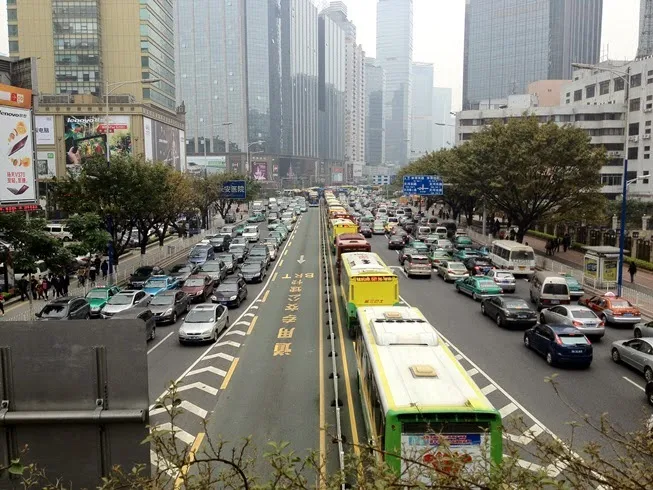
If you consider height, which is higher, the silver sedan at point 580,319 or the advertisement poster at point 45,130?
the advertisement poster at point 45,130

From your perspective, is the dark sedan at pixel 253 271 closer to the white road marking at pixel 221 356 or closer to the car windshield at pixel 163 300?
the car windshield at pixel 163 300

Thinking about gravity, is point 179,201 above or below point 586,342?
above

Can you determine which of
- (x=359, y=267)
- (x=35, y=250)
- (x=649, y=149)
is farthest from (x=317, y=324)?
(x=649, y=149)

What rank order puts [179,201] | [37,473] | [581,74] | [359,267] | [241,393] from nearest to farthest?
[37,473]
[241,393]
[359,267]
[179,201]
[581,74]

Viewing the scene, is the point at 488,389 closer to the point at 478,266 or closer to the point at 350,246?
the point at 350,246

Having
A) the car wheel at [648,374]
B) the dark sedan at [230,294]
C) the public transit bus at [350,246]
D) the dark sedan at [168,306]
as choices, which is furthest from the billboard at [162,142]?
the car wheel at [648,374]

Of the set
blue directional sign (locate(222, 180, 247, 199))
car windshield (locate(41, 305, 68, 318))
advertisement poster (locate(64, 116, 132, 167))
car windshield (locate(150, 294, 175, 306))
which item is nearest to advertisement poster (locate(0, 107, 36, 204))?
car windshield (locate(41, 305, 68, 318))

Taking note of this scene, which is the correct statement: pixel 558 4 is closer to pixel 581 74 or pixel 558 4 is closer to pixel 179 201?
pixel 581 74
